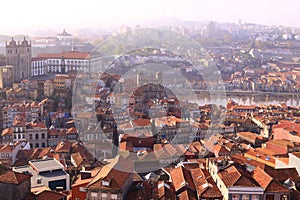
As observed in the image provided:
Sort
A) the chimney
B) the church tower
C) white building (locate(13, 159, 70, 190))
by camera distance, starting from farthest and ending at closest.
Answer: the church tower
white building (locate(13, 159, 70, 190))
the chimney

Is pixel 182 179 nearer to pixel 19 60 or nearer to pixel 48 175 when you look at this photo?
pixel 48 175

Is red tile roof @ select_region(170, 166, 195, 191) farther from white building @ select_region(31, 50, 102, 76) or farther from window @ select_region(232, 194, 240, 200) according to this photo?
white building @ select_region(31, 50, 102, 76)

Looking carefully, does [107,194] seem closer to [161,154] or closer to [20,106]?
[161,154]

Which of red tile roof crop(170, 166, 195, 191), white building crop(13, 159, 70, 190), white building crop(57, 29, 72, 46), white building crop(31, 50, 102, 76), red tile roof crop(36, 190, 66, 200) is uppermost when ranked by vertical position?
white building crop(57, 29, 72, 46)

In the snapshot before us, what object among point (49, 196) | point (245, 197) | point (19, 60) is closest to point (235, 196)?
point (245, 197)

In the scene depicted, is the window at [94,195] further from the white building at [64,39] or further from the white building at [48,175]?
the white building at [64,39]

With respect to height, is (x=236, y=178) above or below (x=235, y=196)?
above

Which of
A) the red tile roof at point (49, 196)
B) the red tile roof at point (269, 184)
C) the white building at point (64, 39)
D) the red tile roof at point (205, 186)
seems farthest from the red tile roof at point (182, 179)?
the white building at point (64, 39)

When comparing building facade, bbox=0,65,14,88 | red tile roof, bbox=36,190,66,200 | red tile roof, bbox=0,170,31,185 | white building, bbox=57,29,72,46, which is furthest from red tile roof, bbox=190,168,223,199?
white building, bbox=57,29,72,46
